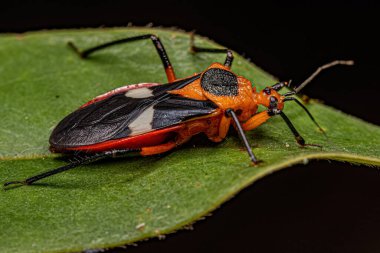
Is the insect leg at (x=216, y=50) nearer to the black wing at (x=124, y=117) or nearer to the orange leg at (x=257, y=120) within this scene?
the black wing at (x=124, y=117)

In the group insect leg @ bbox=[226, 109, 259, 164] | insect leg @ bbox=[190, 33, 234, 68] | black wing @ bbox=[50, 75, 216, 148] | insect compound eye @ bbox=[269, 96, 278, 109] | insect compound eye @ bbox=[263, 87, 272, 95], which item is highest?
insect leg @ bbox=[190, 33, 234, 68]

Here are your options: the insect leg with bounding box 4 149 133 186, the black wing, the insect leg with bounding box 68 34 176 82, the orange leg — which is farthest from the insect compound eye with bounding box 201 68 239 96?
the insect leg with bounding box 4 149 133 186

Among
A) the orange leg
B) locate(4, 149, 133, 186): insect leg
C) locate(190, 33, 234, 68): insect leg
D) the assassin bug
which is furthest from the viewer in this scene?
locate(190, 33, 234, 68): insect leg

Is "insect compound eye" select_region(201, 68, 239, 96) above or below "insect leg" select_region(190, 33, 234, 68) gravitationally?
below

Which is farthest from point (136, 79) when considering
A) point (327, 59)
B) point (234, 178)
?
point (327, 59)

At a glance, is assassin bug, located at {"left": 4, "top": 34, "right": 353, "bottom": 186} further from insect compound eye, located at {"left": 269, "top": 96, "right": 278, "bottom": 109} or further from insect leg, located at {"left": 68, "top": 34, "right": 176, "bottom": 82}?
insect leg, located at {"left": 68, "top": 34, "right": 176, "bottom": 82}

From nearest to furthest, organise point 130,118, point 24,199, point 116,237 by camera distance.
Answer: point 116,237, point 24,199, point 130,118

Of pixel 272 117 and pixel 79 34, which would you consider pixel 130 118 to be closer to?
pixel 272 117
